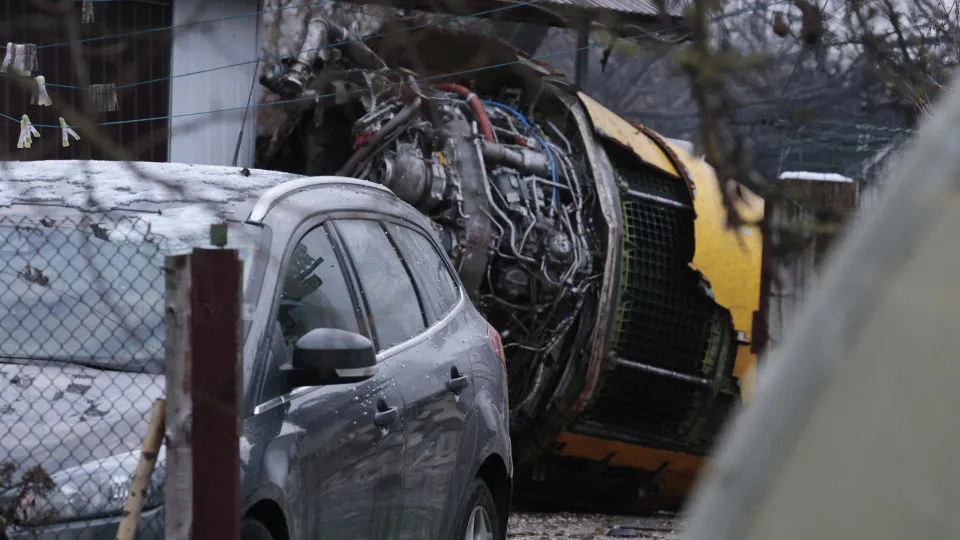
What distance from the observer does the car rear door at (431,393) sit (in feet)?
16.8

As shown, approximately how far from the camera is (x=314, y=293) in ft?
15.8

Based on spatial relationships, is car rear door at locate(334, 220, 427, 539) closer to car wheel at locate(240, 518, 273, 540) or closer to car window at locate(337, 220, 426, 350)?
car window at locate(337, 220, 426, 350)

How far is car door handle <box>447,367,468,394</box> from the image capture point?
5.47 metres

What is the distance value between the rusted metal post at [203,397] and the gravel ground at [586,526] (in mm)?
5141

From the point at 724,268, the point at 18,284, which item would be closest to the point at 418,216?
the point at 18,284

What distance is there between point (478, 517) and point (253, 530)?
1.96m

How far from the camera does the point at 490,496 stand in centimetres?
604

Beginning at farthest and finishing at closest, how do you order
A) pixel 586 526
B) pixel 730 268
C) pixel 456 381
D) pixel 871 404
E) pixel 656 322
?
pixel 730 268 → pixel 656 322 → pixel 586 526 → pixel 456 381 → pixel 871 404

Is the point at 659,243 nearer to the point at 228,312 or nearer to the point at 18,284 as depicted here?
the point at 18,284

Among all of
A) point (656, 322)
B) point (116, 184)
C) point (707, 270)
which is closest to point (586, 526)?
point (656, 322)

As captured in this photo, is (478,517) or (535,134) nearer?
(478,517)

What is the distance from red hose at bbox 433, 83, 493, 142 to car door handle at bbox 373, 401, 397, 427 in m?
4.57

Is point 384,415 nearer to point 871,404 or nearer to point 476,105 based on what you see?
point 871,404

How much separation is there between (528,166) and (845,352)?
8044 mm
